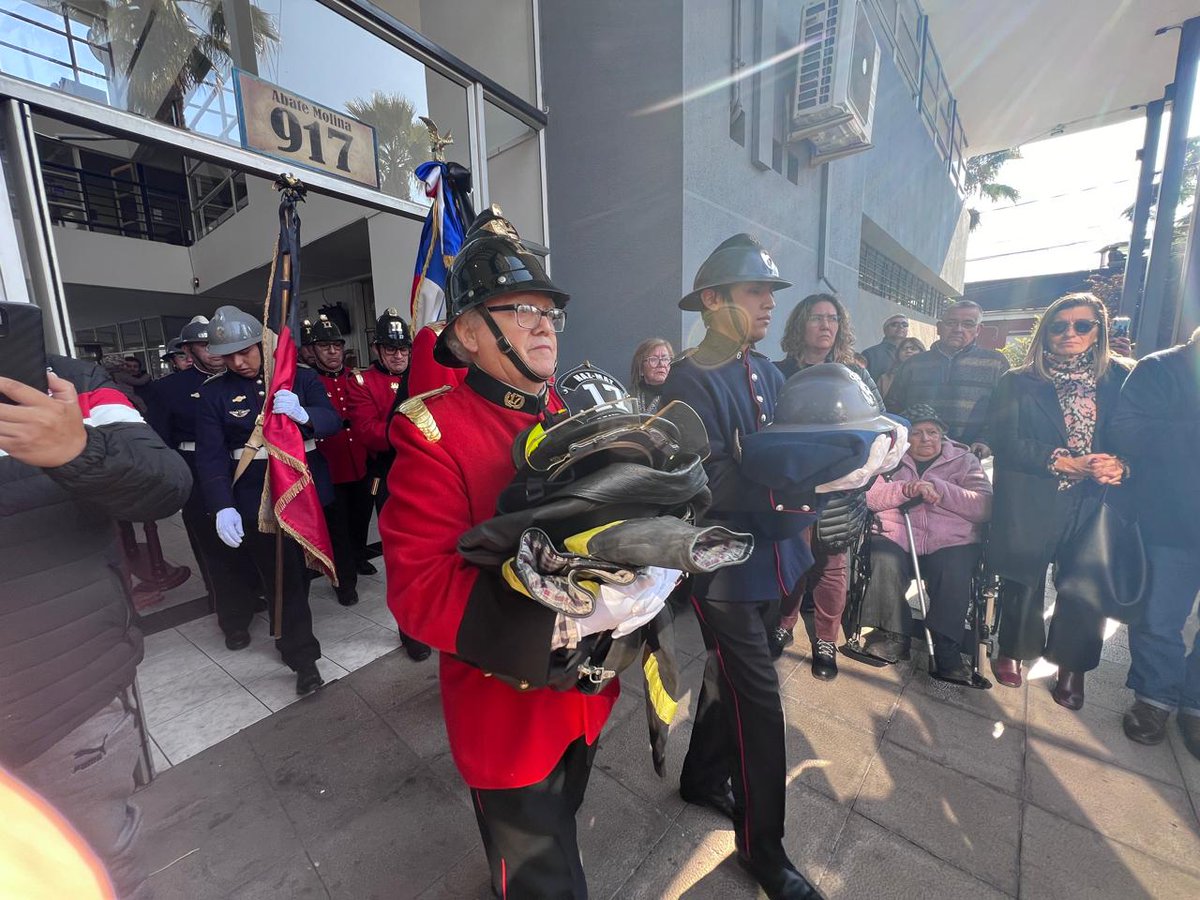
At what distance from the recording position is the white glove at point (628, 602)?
0.94m

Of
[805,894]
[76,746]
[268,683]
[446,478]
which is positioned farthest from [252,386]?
[805,894]

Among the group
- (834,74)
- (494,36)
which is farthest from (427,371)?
(834,74)

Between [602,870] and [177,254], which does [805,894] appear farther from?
[177,254]

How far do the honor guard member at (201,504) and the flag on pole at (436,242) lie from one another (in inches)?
56.6

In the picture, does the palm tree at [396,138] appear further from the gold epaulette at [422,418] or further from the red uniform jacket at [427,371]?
the gold epaulette at [422,418]

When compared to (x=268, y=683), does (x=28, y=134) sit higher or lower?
higher

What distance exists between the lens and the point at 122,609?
1.57 metres

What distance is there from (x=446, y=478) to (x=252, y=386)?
111 inches

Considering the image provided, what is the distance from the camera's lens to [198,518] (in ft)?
12.5

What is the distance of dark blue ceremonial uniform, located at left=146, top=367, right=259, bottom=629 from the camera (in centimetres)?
362

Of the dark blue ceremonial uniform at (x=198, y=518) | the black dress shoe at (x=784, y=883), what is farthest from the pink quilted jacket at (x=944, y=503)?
the dark blue ceremonial uniform at (x=198, y=518)

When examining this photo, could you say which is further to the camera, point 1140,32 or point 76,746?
point 1140,32

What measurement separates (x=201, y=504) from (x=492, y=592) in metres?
3.92

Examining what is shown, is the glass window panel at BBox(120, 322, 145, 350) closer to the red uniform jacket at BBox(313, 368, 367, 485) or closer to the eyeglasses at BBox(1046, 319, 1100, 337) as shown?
the red uniform jacket at BBox(313, 368, 367, 485)
